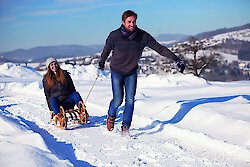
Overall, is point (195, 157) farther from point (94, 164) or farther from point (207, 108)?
point (207, 108)

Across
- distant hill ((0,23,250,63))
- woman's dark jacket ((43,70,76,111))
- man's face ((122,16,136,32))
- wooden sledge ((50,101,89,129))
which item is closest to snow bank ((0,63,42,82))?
woman's dark jacket ((43,70,76,111))

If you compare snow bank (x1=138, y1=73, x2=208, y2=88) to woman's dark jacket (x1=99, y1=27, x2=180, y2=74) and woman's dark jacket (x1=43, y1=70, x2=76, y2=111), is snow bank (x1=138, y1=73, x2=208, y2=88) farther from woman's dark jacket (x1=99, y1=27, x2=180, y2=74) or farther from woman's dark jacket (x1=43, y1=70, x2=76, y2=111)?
woman's dark jacket (x1=99, y1=27, x2=180, y2=74)

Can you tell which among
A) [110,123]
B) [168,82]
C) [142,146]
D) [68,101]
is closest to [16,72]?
[168,82]

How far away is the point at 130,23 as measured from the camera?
17.0 feet

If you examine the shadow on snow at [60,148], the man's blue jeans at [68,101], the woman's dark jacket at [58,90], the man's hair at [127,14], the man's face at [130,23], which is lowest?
the shadow on snow at [60,148]

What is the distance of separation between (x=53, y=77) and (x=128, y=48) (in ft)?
7.58

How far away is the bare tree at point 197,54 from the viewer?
2959cm

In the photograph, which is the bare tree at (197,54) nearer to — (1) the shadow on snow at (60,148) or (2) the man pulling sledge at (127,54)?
(1) the shadow on snow at (60,148)

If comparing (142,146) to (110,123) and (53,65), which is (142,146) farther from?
(53,65)

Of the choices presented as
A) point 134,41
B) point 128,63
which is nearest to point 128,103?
point 128,63

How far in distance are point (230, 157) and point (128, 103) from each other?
201 centimetres

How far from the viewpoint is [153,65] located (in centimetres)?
3319

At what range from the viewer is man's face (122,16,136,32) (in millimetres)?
5145

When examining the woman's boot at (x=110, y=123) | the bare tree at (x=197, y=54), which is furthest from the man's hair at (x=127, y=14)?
the bare tree at (x=197, y=54)
